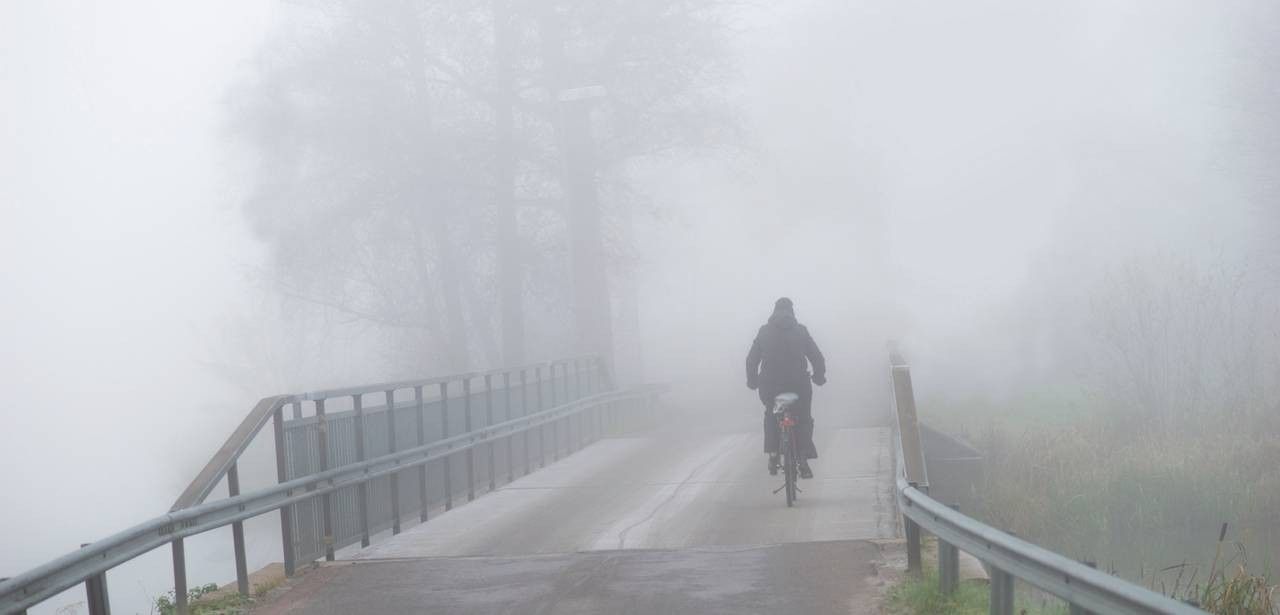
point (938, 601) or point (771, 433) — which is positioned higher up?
point (771, 433)

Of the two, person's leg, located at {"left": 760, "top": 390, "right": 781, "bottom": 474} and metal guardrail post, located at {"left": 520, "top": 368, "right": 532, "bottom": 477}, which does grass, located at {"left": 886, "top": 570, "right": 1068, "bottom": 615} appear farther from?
metal guardrail post, located at {"left": 520, "top": 368, "right": 532, "bottom": 477}

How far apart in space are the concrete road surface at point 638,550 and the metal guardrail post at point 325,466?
0.28m

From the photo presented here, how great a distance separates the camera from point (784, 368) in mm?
14953

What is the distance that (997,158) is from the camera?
53969 millimetres

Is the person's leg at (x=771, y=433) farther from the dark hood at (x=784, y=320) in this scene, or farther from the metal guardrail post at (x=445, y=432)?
the metal guardrail post at (x=445, y=432)

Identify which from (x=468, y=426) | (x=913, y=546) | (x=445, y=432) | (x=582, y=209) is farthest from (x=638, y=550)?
(x=582, y=209)

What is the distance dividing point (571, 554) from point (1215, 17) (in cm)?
4656

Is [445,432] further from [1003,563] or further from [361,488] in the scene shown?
[1003,563]

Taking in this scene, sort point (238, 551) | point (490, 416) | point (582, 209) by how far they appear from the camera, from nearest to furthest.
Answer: point (238, 551), point (490, 416), point (582, 209)

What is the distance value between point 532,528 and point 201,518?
444 centimetres

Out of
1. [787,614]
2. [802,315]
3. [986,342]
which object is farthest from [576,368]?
[802,315]

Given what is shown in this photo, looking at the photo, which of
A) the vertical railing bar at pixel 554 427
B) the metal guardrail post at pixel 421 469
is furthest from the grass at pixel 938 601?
the vertical railing bar at pixel 554 427

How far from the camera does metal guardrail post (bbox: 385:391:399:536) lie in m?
14.2

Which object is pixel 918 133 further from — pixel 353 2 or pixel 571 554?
pixel 571 554
